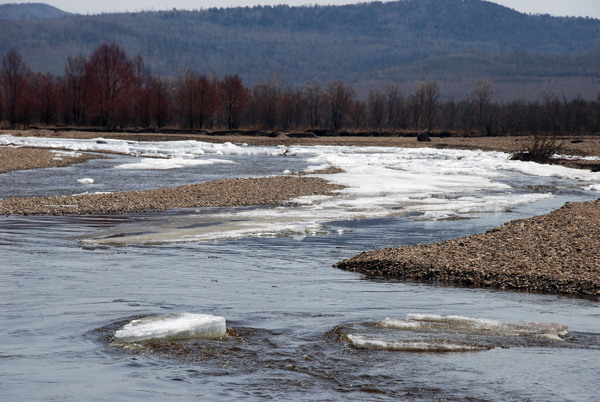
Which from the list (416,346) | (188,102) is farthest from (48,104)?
(416,346)

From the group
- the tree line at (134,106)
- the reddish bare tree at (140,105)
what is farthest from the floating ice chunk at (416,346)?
the reddish bare tree at (140,105)

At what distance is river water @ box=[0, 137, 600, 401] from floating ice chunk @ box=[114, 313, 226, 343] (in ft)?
0.44

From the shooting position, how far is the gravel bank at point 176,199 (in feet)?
67.0

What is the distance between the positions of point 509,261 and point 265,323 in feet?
18.4

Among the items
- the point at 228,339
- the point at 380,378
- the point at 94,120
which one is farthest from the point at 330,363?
the point at 94,120

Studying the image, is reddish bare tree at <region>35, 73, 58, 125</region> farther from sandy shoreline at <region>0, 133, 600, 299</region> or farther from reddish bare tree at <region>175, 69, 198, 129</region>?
sandy shoreline at <region>0, 133, 600, 299</region>

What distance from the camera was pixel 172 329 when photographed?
8555 millimetres

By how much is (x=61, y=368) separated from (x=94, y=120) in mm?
95980

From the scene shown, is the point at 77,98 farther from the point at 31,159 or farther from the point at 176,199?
the point at 176,199

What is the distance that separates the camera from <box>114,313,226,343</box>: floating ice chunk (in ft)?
27.6

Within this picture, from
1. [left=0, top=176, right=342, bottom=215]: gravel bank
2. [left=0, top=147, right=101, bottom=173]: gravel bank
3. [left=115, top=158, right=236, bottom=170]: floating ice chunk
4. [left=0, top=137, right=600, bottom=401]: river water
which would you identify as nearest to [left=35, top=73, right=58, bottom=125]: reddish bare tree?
[left=0, top=147, right=101, bottom=173]: gravel bank

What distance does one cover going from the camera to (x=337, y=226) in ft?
60.4

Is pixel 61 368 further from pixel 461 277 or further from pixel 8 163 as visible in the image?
pixel 8 163

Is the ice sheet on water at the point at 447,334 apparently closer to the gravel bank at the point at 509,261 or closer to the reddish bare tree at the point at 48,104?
the gravel bank at the point at 509,261
